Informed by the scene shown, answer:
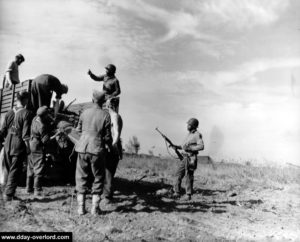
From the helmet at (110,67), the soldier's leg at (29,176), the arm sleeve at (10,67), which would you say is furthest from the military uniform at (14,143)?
the arm sleeve at (10,67)

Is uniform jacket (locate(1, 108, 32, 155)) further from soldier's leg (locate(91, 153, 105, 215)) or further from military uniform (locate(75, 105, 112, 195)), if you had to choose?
soldier's leg (locate(91, 153, 105, 215))

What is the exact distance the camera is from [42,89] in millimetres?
8375

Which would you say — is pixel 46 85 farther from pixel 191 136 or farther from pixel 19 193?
pixel 191 136

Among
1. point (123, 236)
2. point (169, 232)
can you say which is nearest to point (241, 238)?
point (169, 232)

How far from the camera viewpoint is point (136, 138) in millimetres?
39125

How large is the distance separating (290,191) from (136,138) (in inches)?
1179

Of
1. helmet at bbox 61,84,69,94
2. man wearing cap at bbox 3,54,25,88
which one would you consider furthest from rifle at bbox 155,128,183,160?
man wearing cap at bbox 3,54,25,88

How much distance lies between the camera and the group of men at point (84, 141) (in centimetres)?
573

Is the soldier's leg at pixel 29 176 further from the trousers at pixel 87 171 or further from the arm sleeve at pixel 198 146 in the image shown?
the arm sleeve at pixel 198 146

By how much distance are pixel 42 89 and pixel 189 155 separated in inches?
154

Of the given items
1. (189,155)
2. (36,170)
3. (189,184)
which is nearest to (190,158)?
(189,155)

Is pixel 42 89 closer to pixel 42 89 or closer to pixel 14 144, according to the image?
pixel 42 89

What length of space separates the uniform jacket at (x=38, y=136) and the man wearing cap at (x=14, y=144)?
0.32 meters

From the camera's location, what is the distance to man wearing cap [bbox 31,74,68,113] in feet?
27.3
